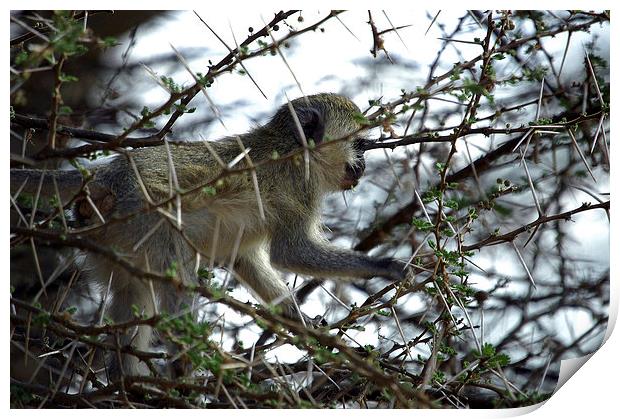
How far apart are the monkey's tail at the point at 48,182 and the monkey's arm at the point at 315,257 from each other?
0.84 meters

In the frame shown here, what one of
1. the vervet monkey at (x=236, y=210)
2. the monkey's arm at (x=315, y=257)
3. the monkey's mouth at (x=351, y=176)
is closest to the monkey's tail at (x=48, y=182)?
the vervet monkey at (x=236, y=210)

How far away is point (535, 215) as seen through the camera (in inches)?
127

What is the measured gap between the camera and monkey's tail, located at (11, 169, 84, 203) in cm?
250

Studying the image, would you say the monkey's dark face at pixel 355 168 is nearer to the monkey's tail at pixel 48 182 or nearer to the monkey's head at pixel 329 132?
the monkey's head at pixel 329 132

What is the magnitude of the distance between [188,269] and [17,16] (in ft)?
3.13

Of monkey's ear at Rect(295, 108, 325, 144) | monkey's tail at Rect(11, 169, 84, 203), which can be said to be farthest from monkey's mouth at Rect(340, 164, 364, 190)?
monkey's tail at Rect(11, 169, 84, 203)

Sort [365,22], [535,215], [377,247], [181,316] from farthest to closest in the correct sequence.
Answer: [377,247] → [535,215] → [365,22] → [181,316]

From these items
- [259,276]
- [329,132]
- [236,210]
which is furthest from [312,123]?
[259,276]

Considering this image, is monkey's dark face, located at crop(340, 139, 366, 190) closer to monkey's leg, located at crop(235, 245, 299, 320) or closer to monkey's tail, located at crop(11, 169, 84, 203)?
monkey's leg, located at crop(235, 245, 299, 320)

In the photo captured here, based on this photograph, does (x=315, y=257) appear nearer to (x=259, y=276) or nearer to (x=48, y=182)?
(x=259, y=276)

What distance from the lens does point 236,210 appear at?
298 centimetres
